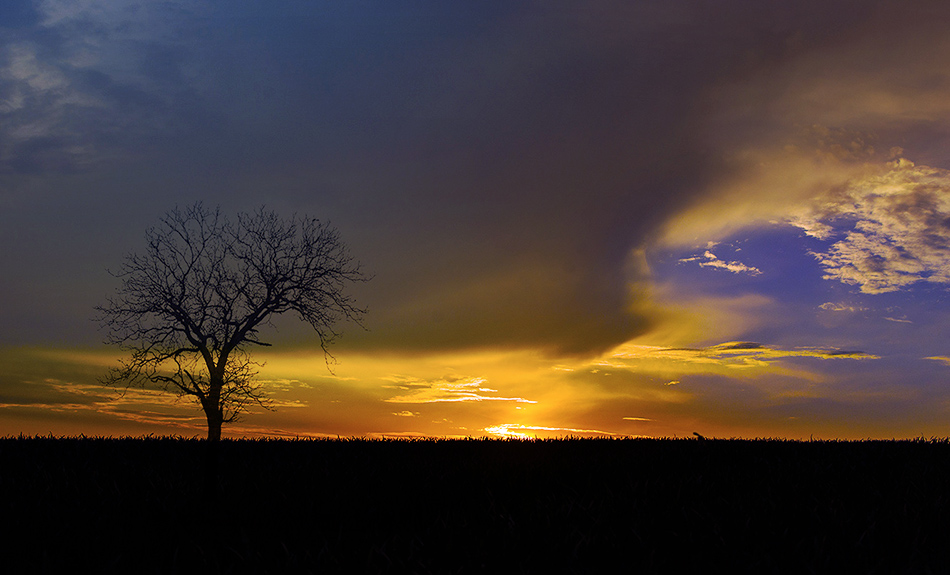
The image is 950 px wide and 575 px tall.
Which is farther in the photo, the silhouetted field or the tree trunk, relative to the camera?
the tree trunk

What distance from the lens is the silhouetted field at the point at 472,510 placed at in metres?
5.68

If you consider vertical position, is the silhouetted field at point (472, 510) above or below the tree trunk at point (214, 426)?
below

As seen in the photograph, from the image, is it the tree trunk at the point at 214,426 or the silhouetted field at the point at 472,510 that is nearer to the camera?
the silhouetted field at the point at 472,510

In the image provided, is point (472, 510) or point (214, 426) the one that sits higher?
point (214, 426)

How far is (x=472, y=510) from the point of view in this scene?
304 inches

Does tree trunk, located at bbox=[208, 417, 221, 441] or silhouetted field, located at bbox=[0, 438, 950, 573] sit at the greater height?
tree trunk, located at bbox=[208, 417, 221, 441]

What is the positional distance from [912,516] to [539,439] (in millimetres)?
7895

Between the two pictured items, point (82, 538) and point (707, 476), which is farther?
point (707, 476)

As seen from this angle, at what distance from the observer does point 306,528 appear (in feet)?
22.5

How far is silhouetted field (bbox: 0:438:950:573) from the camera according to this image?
18.6ft

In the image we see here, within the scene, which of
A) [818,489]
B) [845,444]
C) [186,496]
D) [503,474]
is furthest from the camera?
[845,444]

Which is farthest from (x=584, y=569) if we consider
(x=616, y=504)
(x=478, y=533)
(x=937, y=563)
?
(x=937, y=563)

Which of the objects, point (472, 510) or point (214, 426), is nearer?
point (472, 510)

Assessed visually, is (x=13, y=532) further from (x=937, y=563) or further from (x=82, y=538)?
(x=937, y=563)
